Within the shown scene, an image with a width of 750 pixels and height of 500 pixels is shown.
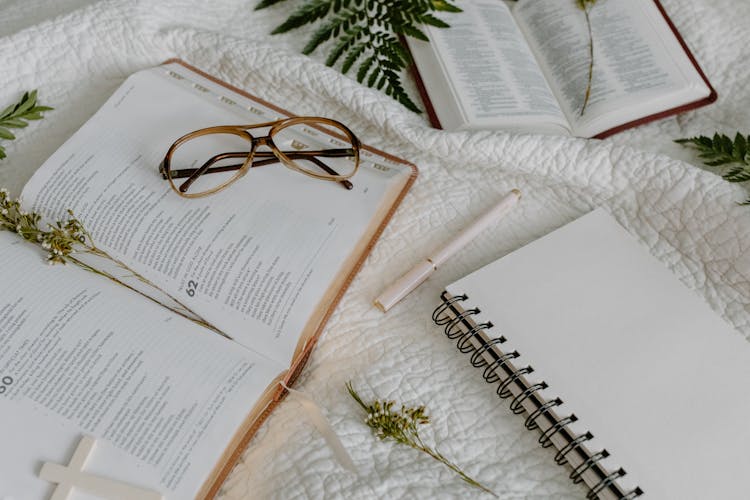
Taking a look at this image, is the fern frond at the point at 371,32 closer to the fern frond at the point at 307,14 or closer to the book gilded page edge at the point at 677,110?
the fern frond at the point at 307,14

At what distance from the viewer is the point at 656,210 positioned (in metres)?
0.74

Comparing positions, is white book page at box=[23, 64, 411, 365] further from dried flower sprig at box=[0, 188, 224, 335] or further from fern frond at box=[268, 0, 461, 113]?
fern frond at box=[268, 0, 461, 113]

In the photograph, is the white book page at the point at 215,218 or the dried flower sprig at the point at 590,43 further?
the dried flower sprig at the point at 590,43

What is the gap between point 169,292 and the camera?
0.64 metres

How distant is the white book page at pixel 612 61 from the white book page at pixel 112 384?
0.55m

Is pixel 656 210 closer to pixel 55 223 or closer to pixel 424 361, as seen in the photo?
pixel 424 361

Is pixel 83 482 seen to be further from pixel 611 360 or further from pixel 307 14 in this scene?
pixel 307 14

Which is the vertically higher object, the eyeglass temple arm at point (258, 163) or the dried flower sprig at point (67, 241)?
the eyeglass temple arm at point (258, 163)

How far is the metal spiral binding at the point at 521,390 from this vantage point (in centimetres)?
57

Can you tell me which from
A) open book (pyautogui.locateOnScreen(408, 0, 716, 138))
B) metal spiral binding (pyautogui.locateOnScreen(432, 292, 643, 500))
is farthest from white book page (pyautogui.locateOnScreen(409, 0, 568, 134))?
metal spiral binding (pyautogui.locateOnScreen(432, 292, 643, 500))

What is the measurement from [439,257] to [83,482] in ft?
1.33

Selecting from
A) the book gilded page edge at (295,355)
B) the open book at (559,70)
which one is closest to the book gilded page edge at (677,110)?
the open book at (559,70)

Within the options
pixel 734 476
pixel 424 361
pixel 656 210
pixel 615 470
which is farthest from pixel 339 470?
pixel 656 210

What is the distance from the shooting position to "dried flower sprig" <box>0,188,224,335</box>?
0.62 meters
